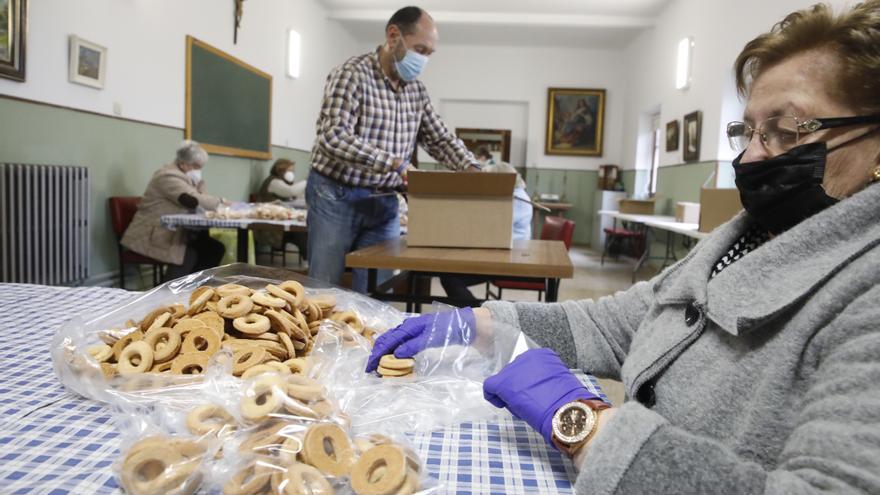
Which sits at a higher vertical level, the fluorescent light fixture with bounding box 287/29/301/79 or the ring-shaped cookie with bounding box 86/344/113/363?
the fluorescent light fixture with bounding box 287/29/301/79

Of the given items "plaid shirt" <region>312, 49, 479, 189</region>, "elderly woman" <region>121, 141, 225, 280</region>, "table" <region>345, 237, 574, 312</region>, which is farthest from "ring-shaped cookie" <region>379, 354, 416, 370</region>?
"elderly woman" <region>121, 141, 225, 280</region>

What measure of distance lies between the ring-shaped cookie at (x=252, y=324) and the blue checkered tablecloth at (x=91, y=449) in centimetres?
25

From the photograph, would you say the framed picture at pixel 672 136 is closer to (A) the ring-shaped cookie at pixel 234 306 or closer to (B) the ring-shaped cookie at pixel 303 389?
(A) the ring-shaped cookie at pixel 234 306

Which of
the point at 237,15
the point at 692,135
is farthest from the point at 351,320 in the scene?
the point at 692,135

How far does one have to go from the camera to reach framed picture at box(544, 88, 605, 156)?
11375 millimetres

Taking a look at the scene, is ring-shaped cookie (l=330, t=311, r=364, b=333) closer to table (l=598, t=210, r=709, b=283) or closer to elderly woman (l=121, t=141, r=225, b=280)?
table (l=598, t=210, r=709, b=283)

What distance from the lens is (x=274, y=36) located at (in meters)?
7.97

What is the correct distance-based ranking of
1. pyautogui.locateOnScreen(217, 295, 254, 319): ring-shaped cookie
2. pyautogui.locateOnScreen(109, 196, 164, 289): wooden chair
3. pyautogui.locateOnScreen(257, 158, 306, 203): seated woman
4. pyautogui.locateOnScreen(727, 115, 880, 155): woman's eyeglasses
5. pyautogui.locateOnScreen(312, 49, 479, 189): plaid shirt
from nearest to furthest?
pyautogui.locateOnScreen(727, 115, 880, 155): woman's eyeglasses
pyautogui.locateOnScreen(217, 295, 254, 319): ring-shaped cookie
pyautogui.locateOnScreen(312, 49, 479, 189): plaid shirt
pyautogui.locateOnScreen(109, 196, 164, 289): wooden chair
pyautogui.locateOnScreen(257, 158, 306, 203): seated woman

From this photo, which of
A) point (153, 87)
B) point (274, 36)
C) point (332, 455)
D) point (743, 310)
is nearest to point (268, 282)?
point (332, 455)

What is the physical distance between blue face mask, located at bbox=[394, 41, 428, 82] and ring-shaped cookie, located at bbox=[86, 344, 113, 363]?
2165 mm

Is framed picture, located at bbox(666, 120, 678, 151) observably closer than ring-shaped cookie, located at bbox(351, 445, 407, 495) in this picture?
No

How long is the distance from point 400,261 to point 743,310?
149cm

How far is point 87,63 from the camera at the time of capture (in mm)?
4535

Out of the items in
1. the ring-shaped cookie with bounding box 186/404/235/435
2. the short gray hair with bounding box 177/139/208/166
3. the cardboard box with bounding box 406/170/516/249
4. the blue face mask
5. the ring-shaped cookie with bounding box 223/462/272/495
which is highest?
the blue face mask
